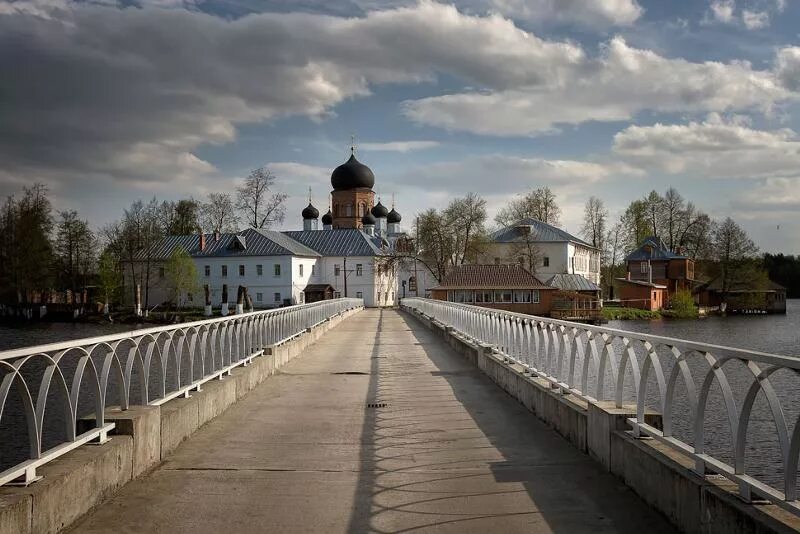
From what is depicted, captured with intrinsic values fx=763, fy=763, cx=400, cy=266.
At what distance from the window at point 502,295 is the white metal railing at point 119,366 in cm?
5795

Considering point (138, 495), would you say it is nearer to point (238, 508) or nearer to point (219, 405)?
point (238, 508)

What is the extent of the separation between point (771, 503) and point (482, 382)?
9.14 metres

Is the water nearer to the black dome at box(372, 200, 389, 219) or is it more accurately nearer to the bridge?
the bridge

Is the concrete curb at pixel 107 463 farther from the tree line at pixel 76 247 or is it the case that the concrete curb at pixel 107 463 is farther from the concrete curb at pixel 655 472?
the tree line at pixel 76 247

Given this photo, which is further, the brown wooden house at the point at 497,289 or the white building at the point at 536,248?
the white building at the point at 536,248

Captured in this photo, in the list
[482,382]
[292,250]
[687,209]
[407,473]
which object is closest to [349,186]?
[292,250]

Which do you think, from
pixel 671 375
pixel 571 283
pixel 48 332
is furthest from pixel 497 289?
pixel 671 375

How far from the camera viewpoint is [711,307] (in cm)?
8806

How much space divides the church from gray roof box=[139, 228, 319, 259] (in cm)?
11

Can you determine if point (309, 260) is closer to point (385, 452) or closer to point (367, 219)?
point (367, 219)

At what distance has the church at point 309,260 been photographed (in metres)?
82.6

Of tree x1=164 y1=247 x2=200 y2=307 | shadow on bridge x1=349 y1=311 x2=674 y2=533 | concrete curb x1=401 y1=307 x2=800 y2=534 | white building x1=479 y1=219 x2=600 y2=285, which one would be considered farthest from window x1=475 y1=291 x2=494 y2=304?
concrete curb x1=401 y1=307 x2=800 y2=534

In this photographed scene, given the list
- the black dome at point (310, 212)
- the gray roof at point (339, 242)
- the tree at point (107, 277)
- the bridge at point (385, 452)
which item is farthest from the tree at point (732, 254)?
the bridge at point (385, 452)

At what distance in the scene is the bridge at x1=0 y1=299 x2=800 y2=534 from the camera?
4.81 metres
